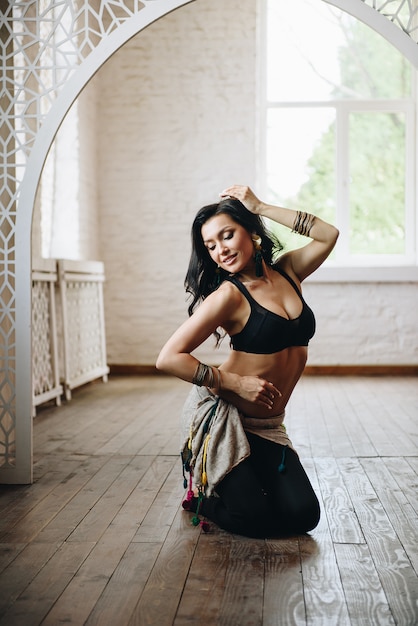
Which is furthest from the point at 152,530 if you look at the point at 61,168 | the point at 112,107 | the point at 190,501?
the point at 112,107

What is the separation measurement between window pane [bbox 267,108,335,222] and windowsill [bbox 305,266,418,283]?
695 millimetres

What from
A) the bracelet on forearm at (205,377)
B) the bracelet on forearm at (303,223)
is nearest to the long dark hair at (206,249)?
the bracelet on forearm at (303,223)

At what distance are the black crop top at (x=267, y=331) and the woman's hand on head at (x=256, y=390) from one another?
17 cm

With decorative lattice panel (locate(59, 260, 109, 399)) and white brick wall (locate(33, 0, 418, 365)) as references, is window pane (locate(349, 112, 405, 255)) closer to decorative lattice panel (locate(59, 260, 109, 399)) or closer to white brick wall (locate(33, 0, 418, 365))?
white brick wall (locate(33, 0, 418, 365))

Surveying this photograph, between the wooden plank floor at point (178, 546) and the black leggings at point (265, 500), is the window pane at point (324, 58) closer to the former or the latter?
the wooden plank floor at point (178, 546)

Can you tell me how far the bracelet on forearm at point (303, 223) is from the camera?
10.4 ft

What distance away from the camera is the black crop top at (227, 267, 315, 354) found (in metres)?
3.02

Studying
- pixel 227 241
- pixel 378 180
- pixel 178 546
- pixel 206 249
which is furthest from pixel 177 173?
pixel 178 546

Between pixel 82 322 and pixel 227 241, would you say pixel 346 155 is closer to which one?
pixel 82 322

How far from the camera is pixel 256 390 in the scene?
2904 millimetres

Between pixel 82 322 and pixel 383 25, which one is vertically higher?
pixel 383 25

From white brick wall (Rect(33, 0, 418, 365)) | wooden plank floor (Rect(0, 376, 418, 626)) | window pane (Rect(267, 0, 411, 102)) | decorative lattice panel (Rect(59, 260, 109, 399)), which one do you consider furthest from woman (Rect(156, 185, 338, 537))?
window pane (Rect(267, 0, 411, 102))

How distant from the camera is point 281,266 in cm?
333

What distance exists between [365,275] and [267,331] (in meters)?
5.19
